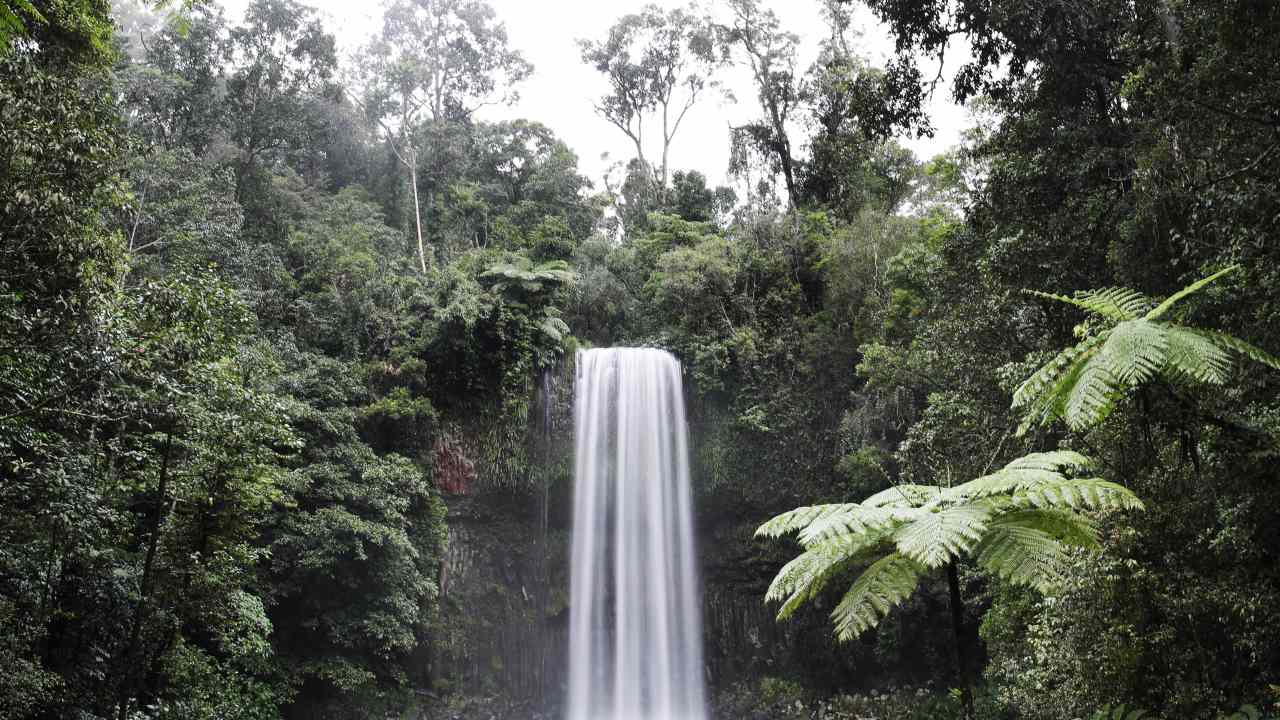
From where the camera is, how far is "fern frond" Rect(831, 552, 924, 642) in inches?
130

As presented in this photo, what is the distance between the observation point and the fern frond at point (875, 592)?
10.8 feet

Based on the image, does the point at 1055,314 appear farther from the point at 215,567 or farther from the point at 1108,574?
the point at 215,567

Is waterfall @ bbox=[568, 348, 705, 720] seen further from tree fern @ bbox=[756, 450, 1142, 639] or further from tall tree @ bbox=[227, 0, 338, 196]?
tree fern @ bbox=[756, 450, 1142, 639]

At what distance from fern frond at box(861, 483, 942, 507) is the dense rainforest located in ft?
0.20

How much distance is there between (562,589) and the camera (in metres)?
18.2

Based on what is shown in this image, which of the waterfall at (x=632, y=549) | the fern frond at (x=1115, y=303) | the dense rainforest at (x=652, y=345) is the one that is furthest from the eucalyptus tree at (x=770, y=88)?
the fern frond at (x=1115, y=303)

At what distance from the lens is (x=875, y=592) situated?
3400 millimetres

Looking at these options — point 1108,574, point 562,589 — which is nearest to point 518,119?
point 562,589

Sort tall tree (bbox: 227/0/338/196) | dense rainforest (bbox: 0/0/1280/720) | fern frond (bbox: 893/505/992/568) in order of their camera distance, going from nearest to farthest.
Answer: fern frond (bbox: 893/505/992/568)
dense rainforest (bbox: 0/0/1280/720)
tall tree (bbox: 227/0/338/196)

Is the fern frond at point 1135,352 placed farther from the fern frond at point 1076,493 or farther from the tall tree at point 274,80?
the tall tree at point 274,80

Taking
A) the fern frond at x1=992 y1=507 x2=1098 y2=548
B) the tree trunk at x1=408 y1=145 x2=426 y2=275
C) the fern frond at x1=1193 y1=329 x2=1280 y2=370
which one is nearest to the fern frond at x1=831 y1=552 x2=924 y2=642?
the fern frond at x1=992 y1=507 x2=1098 y2=548

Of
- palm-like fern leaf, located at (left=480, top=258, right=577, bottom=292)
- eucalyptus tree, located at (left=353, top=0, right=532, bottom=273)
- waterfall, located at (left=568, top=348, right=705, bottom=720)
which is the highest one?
eucalyptus tree, located at (left=353, top=0, right=532, bottom=273)

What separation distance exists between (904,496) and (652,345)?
52.8 ft

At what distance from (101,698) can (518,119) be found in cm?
2220
